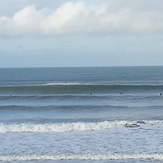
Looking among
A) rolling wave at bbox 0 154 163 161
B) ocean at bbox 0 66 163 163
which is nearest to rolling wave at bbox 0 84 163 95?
ocean at bbox 0 66 163 163

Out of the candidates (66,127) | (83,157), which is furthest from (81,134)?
(83,157)

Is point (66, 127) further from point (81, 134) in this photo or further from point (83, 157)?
point (83, 157)

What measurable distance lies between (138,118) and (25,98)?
51.9ft

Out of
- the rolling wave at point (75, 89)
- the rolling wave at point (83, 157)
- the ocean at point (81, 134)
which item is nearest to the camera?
the rolling wave at point (83, 157)

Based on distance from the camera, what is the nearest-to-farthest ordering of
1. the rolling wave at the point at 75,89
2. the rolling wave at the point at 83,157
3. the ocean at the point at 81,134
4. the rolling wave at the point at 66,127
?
the rolling wave at the point at 83,157, the ocean at the point at 81,134, the rolling wave at the point at 66,127, the rolling wave at the point at 75,89

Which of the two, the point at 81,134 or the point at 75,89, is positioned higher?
the point at 75,89

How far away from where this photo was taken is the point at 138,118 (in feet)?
75.7

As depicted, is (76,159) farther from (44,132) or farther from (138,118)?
(138,118)

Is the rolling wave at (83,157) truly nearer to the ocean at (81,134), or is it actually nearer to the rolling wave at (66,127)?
the ocean at (81,134)

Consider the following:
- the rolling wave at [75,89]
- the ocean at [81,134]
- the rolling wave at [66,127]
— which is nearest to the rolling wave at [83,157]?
the ocean at [81,134]

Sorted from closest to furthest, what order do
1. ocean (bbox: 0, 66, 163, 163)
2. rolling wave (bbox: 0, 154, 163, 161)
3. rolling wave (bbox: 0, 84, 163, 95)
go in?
rolling wave (bbox: 0, 154, 163, 161) → ocean (bbox: 0, 66, 163, 163) → rolling wave (bbox: 0, 84, 163, 95)

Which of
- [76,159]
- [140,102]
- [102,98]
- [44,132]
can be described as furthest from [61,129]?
[102,98]

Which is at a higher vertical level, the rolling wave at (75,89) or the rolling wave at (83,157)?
the rolling wave at (75,89)

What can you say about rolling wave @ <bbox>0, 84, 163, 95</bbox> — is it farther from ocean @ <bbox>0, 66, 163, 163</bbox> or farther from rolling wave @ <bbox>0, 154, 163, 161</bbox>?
rolling wave @ <bbox>0, 154, 163, 161</bbox>
